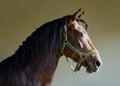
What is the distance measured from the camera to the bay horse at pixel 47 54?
5.72ft

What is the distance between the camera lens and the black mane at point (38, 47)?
1746mm

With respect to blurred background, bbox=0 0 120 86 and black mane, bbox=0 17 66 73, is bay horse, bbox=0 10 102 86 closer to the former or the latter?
black mane, bbox=0 17 66 73

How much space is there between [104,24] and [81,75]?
2.01 feet

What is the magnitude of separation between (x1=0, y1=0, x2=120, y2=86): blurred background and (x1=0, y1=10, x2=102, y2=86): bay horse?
3.79 ft

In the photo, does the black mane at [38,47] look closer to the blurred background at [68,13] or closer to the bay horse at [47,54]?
the bay horse at [47,54]

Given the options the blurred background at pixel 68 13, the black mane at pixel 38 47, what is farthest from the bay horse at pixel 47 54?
the blurred background at pixel 68 13

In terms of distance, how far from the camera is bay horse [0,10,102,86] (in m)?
1.74

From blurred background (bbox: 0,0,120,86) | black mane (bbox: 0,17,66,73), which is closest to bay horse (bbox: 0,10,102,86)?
black mane (bbox: 0,17,66,73)

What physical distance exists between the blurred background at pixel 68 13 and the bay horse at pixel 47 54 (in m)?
1.15

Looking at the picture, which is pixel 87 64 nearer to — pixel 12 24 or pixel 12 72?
pixel 12 72

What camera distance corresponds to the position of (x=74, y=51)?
180 cm

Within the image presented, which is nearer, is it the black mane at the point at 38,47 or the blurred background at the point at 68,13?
the black mane at the point at 38,47

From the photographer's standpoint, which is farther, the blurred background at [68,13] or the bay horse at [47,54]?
the blurred background at [68,13]

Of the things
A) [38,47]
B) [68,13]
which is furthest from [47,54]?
[68,13]
